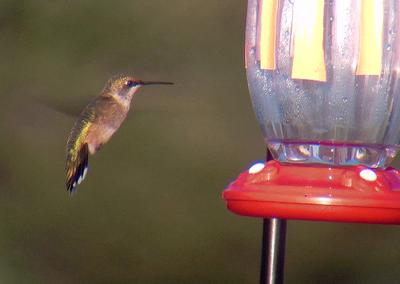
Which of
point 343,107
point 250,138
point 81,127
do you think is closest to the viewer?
point 343,107

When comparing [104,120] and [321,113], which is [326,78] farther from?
[104,120]

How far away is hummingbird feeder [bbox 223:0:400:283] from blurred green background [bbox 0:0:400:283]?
9.86ft

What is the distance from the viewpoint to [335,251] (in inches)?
245

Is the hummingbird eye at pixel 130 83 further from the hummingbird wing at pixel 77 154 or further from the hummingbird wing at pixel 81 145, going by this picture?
the hummingbird wing at pixel 77 154

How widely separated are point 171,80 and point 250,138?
20.8 inches

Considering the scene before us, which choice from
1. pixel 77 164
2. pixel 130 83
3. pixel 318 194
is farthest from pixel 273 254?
pixel 77 164

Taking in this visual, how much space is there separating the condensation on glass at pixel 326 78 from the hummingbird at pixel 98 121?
116 centimetres

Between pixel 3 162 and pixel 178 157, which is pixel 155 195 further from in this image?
pixel 3 162

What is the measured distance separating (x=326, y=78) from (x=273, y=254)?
26.4 inches

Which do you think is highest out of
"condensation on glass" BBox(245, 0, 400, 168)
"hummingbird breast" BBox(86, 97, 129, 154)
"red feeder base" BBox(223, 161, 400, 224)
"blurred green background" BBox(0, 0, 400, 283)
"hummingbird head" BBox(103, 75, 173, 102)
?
"condensation on glass" BBox(245, 0, 400, 168)

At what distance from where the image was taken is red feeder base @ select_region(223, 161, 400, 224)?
243cm

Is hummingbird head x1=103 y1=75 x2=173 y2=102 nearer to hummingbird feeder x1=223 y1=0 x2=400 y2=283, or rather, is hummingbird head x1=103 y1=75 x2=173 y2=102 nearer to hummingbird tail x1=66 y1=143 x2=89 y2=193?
hummingbird tail x1=66 y1=143 x2=89 y2=193

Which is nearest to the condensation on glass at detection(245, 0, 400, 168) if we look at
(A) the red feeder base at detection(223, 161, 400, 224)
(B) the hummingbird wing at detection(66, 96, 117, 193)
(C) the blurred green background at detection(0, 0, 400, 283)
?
(A) the red feeder base at detection(223, 161, 400, 224)

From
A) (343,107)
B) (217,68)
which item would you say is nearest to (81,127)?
(343,107)
